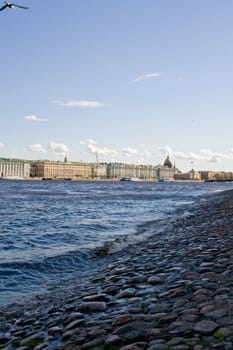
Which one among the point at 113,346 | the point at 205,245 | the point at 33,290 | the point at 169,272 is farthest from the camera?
the point at 205,245

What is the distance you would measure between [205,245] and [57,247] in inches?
198

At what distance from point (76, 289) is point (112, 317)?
274 centimetres

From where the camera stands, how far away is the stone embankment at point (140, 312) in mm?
3963

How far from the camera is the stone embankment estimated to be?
3.96 m

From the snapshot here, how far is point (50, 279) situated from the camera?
29.7 ft

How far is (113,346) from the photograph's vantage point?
396 centimetres

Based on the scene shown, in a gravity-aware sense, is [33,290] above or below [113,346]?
below

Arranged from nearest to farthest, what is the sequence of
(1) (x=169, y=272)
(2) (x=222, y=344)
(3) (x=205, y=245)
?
(2) (x=222, y=344) < (1) (x=169, y=272) < (3) (x=205, y=245)

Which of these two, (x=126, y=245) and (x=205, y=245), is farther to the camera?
(x=126, y=245)

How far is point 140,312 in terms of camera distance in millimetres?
4930

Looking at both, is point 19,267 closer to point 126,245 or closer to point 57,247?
point 57,247

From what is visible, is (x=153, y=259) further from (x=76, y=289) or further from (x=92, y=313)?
(x=92, y=313)

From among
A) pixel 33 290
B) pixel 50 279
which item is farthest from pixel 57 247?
pixel 33 290

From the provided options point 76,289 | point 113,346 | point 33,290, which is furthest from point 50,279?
point 113,346
